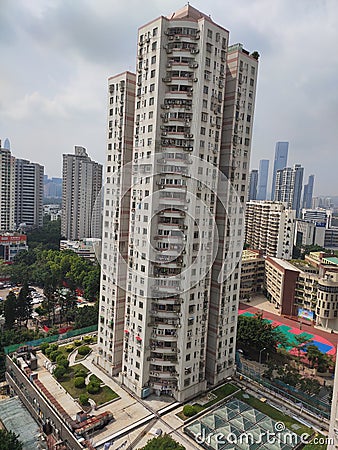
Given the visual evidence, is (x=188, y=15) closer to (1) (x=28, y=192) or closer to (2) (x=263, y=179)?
(1) (x=28, y=192)

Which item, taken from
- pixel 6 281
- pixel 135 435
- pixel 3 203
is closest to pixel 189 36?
pixel 135 435

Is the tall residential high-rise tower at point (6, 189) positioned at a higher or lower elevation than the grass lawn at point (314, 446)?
higher

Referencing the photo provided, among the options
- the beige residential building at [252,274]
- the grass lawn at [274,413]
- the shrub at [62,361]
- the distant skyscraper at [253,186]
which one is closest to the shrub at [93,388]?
the shrub at [62,361]

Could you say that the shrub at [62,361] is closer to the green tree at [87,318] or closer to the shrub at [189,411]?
the green tree at [87,318]

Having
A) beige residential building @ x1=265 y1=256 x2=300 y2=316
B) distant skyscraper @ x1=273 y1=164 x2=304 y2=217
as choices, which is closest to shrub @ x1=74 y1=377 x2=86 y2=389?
beige residential building @ x1=265 y1=256 x2=300 y2=316

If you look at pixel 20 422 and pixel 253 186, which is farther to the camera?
pixel 253 186

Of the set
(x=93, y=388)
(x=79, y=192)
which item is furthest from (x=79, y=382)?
(x=79, y=192)
